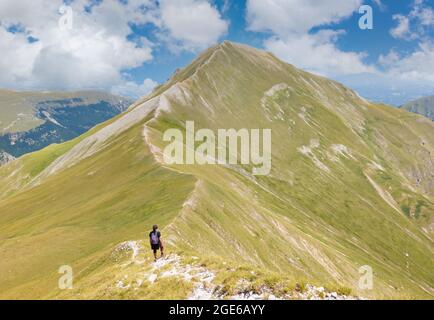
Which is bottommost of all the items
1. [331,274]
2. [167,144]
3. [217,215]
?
[331,274]

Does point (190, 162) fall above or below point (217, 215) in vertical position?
above

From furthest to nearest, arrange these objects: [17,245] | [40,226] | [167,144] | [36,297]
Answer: [167,144]
[40,226]
[17,245]
[36,297]

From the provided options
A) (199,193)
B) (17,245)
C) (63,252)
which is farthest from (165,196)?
(17,245)

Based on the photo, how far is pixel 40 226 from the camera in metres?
80.0

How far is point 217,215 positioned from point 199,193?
513 cm
